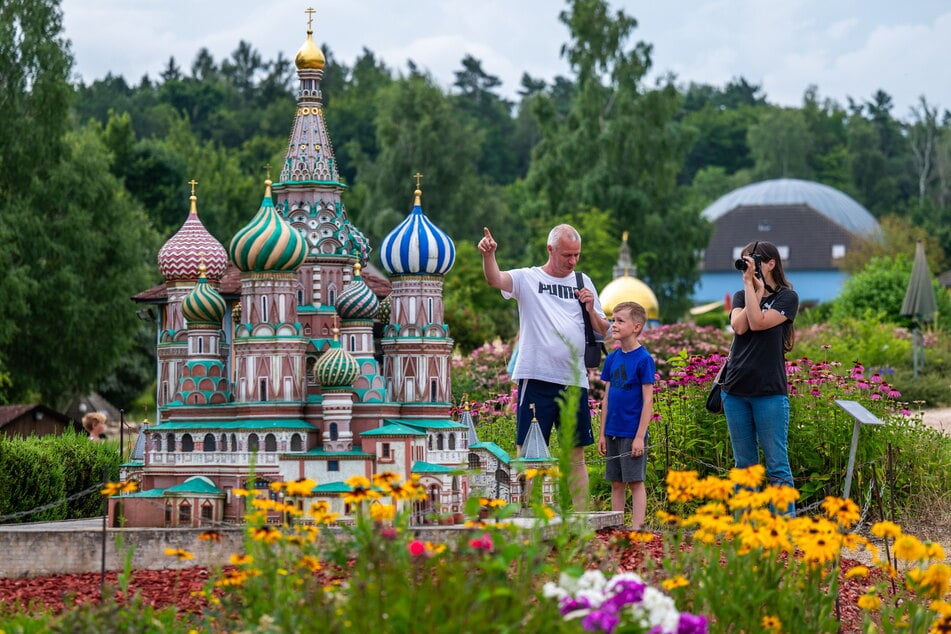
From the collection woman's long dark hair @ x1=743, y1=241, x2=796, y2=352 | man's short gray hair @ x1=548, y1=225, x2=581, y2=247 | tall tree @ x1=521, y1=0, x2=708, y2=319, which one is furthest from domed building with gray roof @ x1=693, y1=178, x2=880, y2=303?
man's short gray hair @ x1=548, y1=225, x2=581, y2=247

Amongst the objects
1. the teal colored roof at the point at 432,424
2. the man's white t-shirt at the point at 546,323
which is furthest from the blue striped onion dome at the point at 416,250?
the man's white t-shirt at the point at 546,323

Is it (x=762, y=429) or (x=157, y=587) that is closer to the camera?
(x=157, y=587)

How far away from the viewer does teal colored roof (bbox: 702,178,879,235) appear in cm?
8998

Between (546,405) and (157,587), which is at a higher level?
(546,405)

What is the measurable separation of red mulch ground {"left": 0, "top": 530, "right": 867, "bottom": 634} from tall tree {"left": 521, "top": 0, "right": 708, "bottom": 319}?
1675 inches

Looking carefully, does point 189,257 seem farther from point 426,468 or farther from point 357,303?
point 426,468

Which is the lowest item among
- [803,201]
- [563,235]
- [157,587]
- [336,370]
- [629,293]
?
[157,587]

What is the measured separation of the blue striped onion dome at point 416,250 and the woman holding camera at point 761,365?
283cm

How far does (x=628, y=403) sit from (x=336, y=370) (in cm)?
232

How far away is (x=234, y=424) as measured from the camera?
11898mm

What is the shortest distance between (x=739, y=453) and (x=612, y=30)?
4426cm

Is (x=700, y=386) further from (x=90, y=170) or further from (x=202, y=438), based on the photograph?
(x=90, y=170)

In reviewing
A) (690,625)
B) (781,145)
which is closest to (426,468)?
(690,625)

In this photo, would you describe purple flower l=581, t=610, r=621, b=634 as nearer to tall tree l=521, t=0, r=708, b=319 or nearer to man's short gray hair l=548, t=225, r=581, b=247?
man's short gray hair l=548, t=225, r=581, b=247
